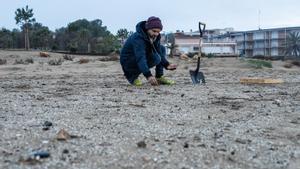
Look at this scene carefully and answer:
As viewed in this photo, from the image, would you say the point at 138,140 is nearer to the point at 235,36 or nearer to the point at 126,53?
the point at 126,53

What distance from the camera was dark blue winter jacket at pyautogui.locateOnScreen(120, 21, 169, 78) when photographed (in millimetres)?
7488

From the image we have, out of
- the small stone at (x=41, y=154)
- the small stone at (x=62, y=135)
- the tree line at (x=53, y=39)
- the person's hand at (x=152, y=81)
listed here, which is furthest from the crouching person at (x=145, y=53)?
the tree line at (x=53, y=39)

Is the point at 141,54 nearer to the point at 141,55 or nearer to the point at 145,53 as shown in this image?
the point at 141,55

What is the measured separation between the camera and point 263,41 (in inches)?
3479

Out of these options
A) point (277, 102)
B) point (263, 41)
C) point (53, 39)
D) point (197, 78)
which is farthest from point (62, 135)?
point (263, 41)

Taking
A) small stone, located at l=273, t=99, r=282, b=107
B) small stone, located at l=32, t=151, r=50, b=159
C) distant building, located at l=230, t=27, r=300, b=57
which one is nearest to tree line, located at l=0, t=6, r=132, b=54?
small stone, located at l=273, t=99, r=282, b=107

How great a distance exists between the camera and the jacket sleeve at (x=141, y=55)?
7.41 m

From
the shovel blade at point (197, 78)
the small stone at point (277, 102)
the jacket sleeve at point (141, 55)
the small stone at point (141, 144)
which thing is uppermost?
the jacket sleeve at point (141, 55)

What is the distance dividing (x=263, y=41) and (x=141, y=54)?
8357cm

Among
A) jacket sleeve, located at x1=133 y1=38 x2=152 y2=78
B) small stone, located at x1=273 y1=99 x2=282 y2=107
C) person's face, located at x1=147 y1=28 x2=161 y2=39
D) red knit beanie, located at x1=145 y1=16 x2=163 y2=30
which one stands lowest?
small stone, located at x1=273 y1=99 x2=282 y2=107

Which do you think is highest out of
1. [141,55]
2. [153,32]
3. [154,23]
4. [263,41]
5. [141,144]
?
[263,41]

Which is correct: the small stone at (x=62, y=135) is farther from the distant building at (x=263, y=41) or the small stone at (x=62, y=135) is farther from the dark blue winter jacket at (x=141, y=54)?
the distant building at (x=263, y=41)

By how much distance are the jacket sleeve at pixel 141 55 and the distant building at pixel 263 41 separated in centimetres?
7730

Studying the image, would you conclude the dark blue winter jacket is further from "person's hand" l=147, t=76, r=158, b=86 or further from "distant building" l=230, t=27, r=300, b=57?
"distant building" l=230, t=27, r=300, b=57
